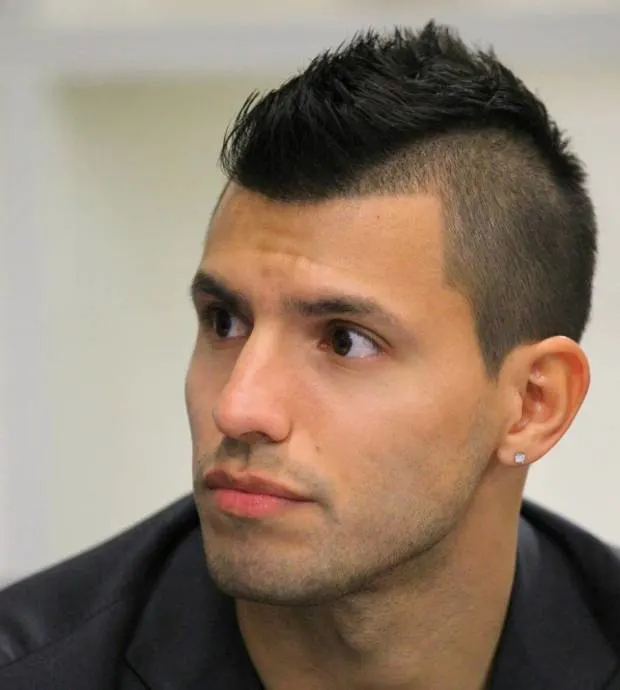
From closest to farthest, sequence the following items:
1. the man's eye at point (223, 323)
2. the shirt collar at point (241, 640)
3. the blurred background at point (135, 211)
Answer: the man's eye at point (223, 323), the shirt collar at point (241, 640), the blurred background at point (135, 211)

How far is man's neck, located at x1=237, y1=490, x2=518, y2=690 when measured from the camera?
43.1 inches

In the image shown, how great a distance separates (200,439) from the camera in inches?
39.9

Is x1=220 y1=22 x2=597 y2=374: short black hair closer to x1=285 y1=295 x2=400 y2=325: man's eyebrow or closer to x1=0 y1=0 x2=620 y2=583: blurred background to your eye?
x1=285 y1=295 x2=400 y2=325: man's eyebrow

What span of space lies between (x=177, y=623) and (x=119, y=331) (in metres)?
0.85

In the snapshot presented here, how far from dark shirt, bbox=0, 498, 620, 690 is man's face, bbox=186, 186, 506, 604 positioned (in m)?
0.21

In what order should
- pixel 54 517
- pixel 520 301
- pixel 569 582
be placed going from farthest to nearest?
pixel 54 517, pixel 569 582, pixel 520 301

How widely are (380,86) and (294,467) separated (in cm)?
38

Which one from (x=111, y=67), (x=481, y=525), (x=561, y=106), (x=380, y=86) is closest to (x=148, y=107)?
(x=111, y=67)

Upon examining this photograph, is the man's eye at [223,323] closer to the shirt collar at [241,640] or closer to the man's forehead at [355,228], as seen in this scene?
the man's forehead at [355,228]

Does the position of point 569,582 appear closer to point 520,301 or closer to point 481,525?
point 481,525

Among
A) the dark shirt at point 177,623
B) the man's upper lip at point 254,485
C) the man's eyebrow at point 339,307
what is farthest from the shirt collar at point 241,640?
the man's eyebrow at point 339,307

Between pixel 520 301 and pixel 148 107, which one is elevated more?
pixel 148 107

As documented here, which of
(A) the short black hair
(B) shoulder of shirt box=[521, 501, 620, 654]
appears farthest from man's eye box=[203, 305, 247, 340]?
(B) shoulder of shirt box=[521, 501, 620, 654]

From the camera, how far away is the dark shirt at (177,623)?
1137mm
